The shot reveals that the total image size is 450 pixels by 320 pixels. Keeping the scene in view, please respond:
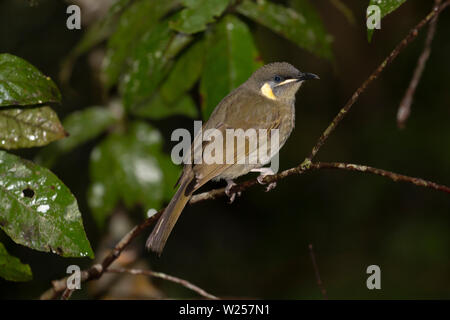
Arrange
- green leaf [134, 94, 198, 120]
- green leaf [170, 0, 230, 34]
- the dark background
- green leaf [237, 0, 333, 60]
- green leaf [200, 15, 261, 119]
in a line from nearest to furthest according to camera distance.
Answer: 1. green leaf [170, 0, 230, 34]
2. green leaf [200, 15, 261, 119]
3. green leaf [237, 0, 333, 60]
4. green leaf [134, 94, 198, 120]
5. the dark background

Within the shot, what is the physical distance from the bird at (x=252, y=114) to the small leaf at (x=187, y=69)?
267 millimetres

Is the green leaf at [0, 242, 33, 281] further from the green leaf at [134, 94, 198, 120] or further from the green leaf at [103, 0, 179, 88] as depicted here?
the green leaf at [134, 94, 198, 120]

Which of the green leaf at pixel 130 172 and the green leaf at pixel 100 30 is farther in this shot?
the green leaf at pixel 130 172

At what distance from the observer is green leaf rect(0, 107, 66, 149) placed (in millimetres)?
2238

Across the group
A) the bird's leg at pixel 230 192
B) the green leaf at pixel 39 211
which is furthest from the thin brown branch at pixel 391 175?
the green leaf at pixel 39 211

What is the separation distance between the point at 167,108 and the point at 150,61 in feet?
2.70

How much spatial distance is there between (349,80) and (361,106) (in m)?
0.40

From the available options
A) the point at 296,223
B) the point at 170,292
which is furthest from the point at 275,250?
the point at 170,292

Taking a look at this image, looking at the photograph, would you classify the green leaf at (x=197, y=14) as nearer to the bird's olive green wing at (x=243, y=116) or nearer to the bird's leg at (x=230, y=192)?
the bird's leg at (x=230, y=192)

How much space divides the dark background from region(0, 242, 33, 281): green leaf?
11.1 feet

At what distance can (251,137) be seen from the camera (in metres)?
3.38

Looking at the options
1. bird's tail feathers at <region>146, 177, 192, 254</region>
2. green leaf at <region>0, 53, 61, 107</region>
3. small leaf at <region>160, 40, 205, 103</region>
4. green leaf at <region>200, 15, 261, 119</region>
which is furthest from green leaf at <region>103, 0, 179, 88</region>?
green leaf at <region>0, 53, 61, 107</region>

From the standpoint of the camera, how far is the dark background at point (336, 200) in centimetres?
579
